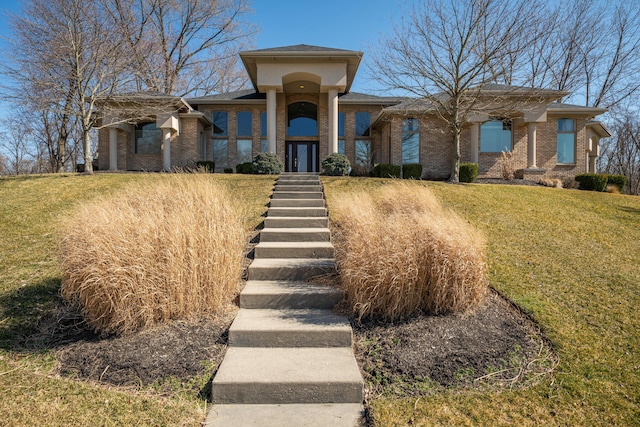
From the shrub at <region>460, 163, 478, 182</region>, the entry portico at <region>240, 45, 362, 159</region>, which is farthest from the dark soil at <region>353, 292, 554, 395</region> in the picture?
the entry portico at <region>240, 45, 362, 159</region>

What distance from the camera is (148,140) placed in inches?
719

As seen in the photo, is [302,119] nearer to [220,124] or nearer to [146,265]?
[220,124]

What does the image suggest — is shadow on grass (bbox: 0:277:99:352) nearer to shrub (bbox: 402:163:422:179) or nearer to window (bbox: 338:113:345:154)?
shrub (bbox: 402:163:422:179)

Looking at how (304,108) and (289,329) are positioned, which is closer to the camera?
(289,329)

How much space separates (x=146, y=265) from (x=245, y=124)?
1646cm

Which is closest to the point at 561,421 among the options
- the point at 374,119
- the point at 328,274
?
the point at 328,274

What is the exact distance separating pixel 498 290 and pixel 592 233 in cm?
407

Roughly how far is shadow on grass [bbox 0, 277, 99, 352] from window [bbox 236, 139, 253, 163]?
15041 mm

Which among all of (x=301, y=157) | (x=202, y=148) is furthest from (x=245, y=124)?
(x=301, y=157)

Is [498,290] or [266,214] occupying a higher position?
[266,214]

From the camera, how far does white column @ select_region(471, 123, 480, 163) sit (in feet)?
55.6

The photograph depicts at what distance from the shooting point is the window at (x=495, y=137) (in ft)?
58.9

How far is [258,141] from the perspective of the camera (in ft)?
62.0

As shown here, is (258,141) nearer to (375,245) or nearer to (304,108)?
(304,108)
